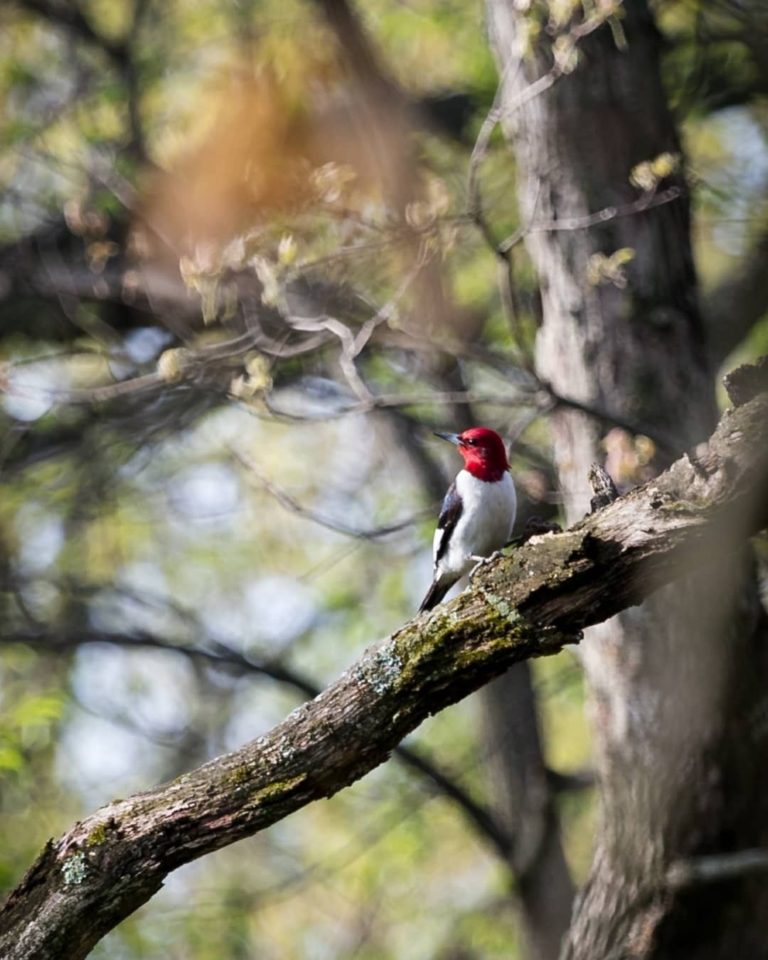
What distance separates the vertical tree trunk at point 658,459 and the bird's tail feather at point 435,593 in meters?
0.74

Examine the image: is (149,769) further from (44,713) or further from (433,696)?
(433,696)

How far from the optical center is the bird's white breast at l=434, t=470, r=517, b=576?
18.5ft

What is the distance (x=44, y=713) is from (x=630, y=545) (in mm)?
3034

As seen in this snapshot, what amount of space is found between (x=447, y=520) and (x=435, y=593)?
1.23 feet

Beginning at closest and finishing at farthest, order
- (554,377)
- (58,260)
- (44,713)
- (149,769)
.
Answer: (44,713) < (554,377) < (58,260) < (149,769)

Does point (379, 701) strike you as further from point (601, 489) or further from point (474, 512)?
point (474, 512)

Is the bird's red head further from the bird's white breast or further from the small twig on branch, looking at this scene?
the small twig on branch

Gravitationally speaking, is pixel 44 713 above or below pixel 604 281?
below

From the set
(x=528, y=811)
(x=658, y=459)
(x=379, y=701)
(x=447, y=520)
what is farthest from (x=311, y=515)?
(x=528, y=811)

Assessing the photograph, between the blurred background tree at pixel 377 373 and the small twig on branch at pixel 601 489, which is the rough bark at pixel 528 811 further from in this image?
the small twig on branch at pixel 601 489

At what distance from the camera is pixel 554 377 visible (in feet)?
21.6

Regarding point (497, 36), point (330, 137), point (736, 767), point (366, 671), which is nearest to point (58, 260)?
point (330, 137)

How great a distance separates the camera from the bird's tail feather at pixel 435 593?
602 centimetres

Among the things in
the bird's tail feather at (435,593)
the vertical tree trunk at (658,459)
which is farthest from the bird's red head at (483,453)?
the vertical tree trunk at (658,459)
